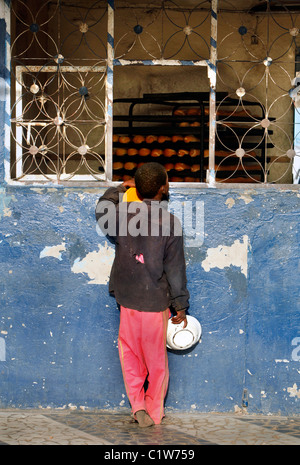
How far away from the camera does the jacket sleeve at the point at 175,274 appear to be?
418cm

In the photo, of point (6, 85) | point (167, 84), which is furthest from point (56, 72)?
point (167, 84)

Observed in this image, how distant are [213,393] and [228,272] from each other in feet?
2.81

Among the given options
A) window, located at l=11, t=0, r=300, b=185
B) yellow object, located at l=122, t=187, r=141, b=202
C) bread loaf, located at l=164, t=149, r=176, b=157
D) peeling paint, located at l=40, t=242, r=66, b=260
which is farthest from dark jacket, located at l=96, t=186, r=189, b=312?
bread loaf, located at l=164, t=149, r=176, b=157

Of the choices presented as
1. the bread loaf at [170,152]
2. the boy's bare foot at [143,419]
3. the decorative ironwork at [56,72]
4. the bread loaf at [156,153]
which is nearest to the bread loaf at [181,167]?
the bread loaf at [170,152]

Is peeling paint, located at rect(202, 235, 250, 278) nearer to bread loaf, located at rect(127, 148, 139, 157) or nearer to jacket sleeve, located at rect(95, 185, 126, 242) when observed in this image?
jacket sleeve, located at rect(95, 185, 126, 242)

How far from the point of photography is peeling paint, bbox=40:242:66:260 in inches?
176

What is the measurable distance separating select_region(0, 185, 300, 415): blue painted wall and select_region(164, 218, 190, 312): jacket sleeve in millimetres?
265

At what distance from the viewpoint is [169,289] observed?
13.9 ft

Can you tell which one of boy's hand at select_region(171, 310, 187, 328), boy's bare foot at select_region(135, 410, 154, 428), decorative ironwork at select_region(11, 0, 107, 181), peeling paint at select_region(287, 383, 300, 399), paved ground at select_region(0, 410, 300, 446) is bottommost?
paved ground at select_region(0, 410, 300, 446)

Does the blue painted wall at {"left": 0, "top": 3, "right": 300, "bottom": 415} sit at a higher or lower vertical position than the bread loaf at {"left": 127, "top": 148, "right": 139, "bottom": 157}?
lower

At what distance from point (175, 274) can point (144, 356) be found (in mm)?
595

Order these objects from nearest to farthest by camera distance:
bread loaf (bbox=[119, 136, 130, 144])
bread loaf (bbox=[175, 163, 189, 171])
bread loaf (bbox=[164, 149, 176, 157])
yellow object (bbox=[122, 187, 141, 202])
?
yellow object (bbox=[122, 187, 141, 202]), bread loaf (bbox=[175, 163, 189, 171]), bread loaf (bbox=[164, 149, 176, 157]), bread loaf (bbox=[119, 136, 130, 144])
